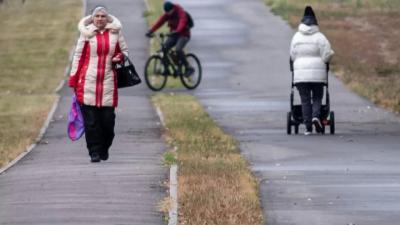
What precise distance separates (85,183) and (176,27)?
15.7 metres

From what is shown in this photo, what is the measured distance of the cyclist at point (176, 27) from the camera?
89.8ft

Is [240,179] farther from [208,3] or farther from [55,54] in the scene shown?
[208,3]

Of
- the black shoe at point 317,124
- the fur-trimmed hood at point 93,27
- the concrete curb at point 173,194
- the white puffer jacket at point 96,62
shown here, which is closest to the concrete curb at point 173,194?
the concrete curb at point 173,194

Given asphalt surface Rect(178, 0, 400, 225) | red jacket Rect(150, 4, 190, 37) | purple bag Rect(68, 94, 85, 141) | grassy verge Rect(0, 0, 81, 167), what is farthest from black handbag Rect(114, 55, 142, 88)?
red jacket Rect(150, 4, 190, 37)

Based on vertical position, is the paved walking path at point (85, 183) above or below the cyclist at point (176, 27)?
above

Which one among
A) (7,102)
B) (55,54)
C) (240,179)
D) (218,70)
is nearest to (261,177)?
(240,179)

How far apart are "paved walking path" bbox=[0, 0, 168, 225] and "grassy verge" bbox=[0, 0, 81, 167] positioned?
819 mm

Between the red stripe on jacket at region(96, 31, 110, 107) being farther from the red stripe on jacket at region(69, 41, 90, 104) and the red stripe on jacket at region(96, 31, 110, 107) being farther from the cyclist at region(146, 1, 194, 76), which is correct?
the cyclist at region(146, 1, 194, 76)

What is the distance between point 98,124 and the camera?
46.2 ft

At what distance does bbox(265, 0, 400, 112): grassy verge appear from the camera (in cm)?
Result: 2780

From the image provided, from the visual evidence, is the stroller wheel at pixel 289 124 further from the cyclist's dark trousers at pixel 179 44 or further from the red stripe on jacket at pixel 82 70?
the cyclist's dark trousers at pixel 179 44

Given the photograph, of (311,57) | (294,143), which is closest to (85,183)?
(294,143)

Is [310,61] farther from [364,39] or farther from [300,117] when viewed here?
[364,39]

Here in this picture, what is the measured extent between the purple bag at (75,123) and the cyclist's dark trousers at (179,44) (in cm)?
1386
